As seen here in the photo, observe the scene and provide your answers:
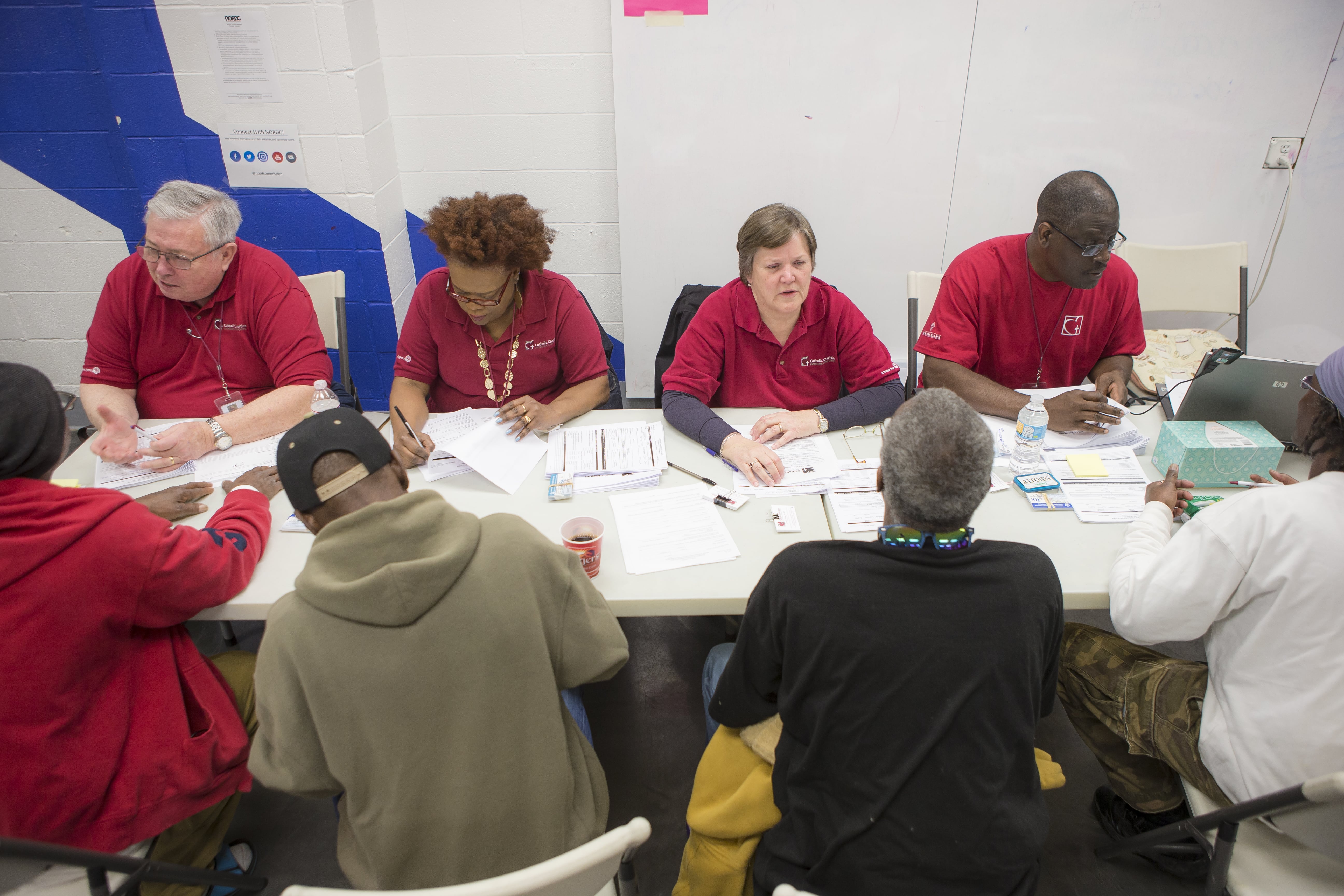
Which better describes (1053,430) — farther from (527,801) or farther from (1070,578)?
(527,801)

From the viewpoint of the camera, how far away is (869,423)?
224 cm

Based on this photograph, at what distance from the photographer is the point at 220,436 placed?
2088 mm

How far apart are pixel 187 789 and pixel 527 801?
2.52ft

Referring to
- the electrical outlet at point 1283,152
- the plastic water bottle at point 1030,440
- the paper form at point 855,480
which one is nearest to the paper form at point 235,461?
Result: the paper form at point 855,480

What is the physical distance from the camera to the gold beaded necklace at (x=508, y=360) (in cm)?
237

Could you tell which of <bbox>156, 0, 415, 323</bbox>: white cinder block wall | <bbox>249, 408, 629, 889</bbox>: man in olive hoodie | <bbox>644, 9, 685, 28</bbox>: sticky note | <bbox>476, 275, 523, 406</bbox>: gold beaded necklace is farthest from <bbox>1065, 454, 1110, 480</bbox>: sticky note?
<bbox>156, 0, 415, 323</bbox>: white cinder block wall

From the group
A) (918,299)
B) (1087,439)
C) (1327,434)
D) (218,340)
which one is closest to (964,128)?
(918,299)

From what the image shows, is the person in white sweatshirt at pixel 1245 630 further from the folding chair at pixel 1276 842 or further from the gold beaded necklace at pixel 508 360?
the gold beaded necklace at pixel 508 360

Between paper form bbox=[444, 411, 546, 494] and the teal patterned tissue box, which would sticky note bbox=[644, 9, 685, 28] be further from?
the teal patterned tissue box

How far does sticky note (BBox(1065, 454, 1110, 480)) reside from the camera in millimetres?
1922

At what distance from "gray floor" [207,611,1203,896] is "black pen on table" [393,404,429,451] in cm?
95

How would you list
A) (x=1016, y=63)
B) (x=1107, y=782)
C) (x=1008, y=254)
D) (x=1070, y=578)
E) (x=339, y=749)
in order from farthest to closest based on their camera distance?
(x=1016, y=63), (x=1008, y=254), (x=1107, y=782), (x=1070, y=578), (x=339, y=749)

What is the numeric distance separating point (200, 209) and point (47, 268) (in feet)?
6.39

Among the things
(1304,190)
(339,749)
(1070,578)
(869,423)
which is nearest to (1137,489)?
(1070,578)
